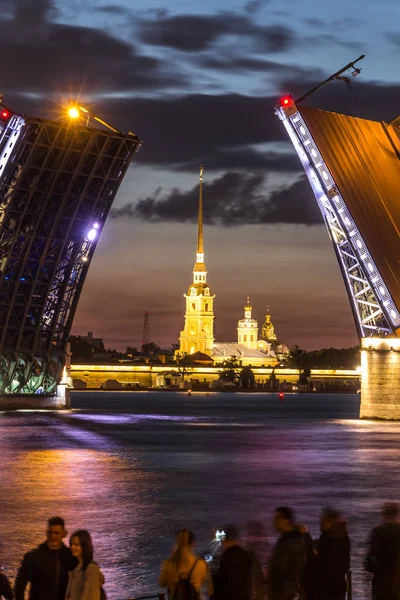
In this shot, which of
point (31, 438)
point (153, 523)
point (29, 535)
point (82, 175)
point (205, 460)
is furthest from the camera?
point (82, 175)

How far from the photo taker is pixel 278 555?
9602 mm

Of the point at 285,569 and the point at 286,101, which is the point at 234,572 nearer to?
the point at 285,569

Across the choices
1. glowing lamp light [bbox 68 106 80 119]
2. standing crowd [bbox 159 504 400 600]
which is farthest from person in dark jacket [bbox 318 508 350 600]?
glowing lamp light [bbox 68 106 80 119]

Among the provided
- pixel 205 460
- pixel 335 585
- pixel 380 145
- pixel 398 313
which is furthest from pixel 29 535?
pixel 380 145

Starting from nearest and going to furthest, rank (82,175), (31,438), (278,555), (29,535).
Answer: (278,555), (29,535), (31,438), (82,175)

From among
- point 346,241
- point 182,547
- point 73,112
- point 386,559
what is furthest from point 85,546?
point 346,241

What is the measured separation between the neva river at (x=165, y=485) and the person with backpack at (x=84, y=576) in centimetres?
553

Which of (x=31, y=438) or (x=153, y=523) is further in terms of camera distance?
(x=31, y=438)

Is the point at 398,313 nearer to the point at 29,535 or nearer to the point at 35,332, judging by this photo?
the point at 35,332

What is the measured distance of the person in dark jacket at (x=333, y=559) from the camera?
984cm

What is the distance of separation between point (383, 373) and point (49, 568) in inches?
1822

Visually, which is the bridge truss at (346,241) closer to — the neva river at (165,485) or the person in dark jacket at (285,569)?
the neva river at (165,485)

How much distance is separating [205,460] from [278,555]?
26.7 metres

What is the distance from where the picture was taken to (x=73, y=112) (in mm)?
47938
